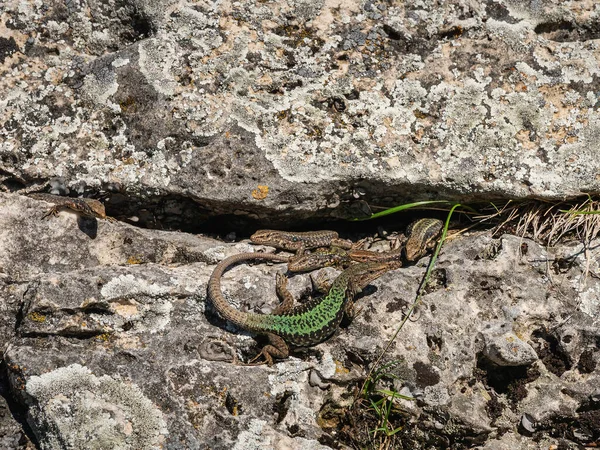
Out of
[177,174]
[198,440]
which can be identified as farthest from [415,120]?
[198,440]

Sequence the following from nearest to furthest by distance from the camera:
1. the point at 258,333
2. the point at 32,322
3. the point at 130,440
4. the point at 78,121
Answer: the point at 130,440
the point at 32,322
the point at 258,333
the point at 78,121

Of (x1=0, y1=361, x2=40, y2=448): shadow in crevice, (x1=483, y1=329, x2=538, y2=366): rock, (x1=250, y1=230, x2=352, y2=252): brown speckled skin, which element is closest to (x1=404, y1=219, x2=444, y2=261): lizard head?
(x1=250, y1=230, x2=352, y2=252): brown speckled skin

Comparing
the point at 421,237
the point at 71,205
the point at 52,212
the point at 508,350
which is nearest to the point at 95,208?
the point at 71,205

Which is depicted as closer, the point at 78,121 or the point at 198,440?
the point at 198,440

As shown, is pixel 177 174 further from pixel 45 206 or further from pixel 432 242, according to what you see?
pixel 432 242

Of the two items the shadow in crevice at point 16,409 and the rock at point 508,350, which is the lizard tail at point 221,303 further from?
the rock at point 508,350

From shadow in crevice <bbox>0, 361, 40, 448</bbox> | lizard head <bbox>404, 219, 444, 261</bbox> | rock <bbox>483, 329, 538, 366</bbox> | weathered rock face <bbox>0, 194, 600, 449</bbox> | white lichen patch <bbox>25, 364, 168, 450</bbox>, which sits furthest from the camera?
lizard head <bbox>404, 219, 444, 261</bbox>

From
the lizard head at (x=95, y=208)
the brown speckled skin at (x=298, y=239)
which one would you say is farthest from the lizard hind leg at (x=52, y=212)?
the brown speckled skin at (x=298, y=239)

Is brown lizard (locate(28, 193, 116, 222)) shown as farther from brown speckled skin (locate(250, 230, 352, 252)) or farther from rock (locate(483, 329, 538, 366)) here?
rock (locate(483, 329, 538, 366))
